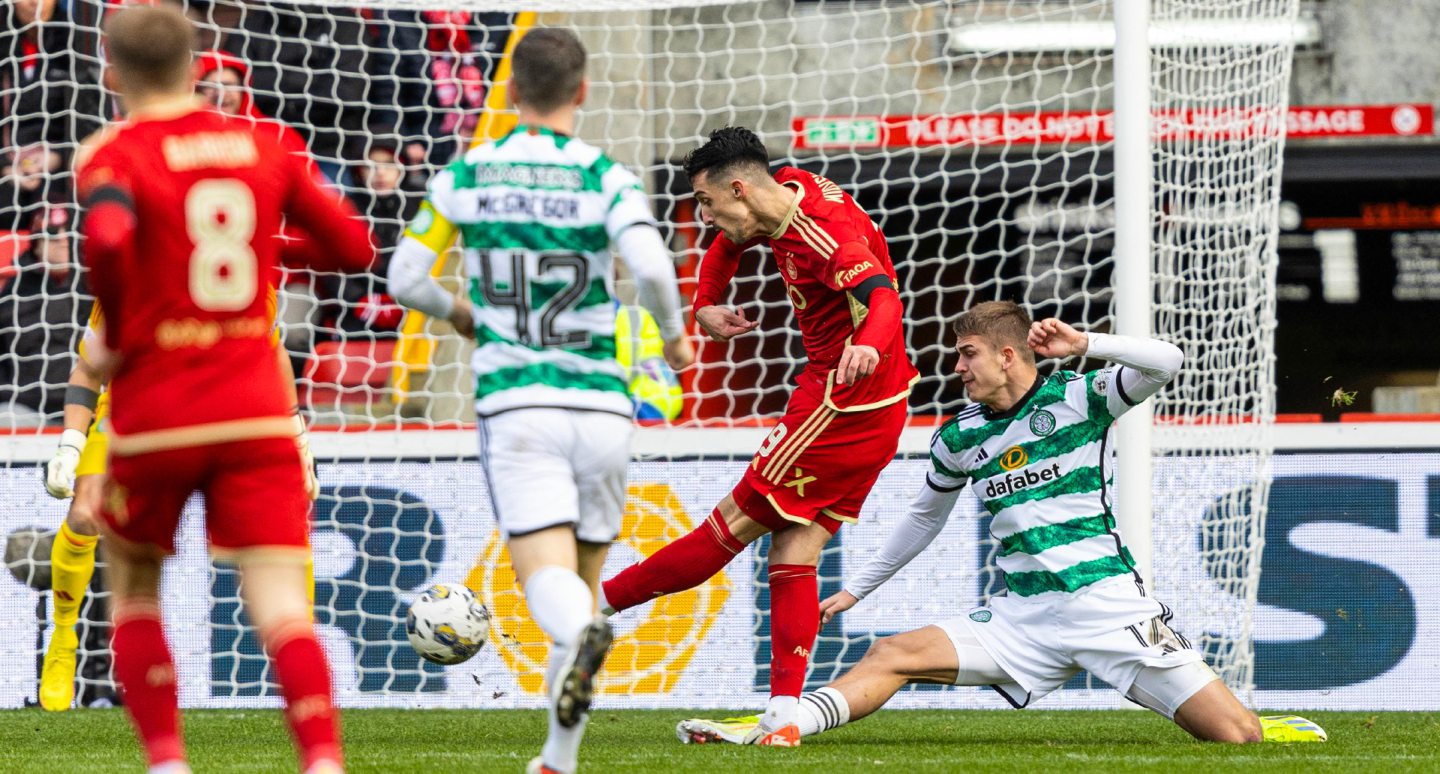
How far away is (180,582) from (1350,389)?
7.19 meters

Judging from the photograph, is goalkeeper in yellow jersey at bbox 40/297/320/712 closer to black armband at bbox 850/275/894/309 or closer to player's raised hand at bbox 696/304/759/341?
player's raised hand at bbox 696/304/759/341

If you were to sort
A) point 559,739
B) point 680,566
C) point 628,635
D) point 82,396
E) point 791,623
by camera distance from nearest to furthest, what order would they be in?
→ point 559,739 → point 82,396 → point 791,623 → point 680,566 → point 628,635

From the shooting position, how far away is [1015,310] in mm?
5199

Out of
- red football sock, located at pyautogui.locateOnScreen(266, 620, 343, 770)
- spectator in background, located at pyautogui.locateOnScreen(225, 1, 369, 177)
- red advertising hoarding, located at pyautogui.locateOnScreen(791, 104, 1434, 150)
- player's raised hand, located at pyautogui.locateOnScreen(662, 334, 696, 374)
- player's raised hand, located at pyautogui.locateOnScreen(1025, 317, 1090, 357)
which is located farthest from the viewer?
red advertising hoarding, located at pyautogui.locateOnScreen(791, 104, 1434, 150)

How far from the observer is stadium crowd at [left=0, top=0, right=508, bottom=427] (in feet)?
26.2

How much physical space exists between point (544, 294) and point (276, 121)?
5380mm

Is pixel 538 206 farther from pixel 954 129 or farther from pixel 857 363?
pixel 954 129

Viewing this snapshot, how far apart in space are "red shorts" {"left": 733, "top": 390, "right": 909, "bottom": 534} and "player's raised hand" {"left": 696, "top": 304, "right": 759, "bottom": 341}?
292mm

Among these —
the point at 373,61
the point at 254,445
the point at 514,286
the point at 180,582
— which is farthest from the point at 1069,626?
the point at 373,61

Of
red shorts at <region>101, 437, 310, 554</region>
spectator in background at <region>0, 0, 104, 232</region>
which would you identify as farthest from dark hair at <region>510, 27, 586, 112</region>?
spectator in background at <region>0, 0, 104, 232</region>

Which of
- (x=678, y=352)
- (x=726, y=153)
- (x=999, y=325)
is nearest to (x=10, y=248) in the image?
(x=726, y=153)

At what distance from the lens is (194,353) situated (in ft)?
10.4

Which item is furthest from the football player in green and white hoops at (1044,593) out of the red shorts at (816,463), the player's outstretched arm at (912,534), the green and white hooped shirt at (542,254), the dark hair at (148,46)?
the dark hair at (148,46)

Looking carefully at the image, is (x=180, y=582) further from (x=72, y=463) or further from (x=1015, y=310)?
(x=1015, y=310)
